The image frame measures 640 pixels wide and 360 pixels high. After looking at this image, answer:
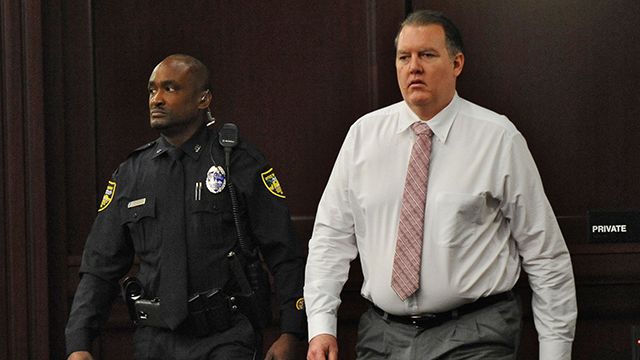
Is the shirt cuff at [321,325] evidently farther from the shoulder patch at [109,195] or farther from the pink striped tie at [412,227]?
the shoulder patch at [109,195]

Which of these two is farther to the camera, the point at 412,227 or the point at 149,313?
the point at 149,313

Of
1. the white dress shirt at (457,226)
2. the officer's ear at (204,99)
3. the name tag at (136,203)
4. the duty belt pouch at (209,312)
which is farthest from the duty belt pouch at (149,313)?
the officer's ear at (204,99)

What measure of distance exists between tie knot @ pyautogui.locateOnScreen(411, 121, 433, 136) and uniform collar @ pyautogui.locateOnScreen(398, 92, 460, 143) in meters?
0.01

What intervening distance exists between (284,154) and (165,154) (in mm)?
857

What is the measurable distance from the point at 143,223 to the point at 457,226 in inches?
44.7

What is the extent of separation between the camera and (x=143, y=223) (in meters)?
3.68

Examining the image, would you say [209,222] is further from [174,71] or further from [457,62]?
[457,62]

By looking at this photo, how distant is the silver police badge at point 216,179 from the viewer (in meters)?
3.64

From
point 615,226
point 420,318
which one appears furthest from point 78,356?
point 615,226

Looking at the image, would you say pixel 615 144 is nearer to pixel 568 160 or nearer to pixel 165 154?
pixel 568 160

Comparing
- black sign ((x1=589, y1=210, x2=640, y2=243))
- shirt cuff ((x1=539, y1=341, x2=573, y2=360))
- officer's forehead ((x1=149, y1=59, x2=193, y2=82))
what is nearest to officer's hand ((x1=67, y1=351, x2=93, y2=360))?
officer's forehead ((x1=149, y1=59, x2=193, y2=82))

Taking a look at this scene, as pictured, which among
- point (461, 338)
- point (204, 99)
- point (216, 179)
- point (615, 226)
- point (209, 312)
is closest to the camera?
point (461, 338)

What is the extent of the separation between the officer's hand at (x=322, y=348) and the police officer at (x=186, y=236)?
0.73 feet

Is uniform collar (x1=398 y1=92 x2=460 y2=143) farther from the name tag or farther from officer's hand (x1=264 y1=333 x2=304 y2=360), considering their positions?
the name tag
